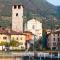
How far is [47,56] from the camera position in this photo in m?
33.1

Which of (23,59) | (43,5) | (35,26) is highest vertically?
(43,5)

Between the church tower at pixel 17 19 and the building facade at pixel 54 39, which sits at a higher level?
the church tower at pixel 17 19

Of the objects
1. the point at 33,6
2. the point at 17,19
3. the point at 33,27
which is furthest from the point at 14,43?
the point at 33,6

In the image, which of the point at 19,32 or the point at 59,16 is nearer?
the point at 19,32

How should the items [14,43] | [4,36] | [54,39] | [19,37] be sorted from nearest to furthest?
[14,43] < [4,36] < [19,37] < [54,39]

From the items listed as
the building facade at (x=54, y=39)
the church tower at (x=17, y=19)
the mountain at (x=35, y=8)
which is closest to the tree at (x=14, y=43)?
the church tower at (x=17, y=19)

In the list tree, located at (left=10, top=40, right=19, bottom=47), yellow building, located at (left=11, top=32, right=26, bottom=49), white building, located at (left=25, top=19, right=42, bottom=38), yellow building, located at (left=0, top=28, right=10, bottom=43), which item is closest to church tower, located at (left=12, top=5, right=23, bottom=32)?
white building, located at (left=25, top=19, right=42, bottom=38)

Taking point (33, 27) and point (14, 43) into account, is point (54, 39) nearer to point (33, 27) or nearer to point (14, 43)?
point (33, 27)

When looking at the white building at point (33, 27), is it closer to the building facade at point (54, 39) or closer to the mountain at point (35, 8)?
the building facade at point (54, 39)

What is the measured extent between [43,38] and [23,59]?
2198 centimetres

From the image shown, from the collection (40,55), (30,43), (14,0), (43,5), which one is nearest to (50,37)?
(30,43)

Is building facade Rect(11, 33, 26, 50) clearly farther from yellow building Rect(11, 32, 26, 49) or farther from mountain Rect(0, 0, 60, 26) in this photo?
mountain Rect(0, 0, 60, 26)

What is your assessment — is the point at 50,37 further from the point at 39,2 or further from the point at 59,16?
the point at 39,2

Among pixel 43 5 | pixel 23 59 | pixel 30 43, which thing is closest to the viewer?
pixel 23 59
